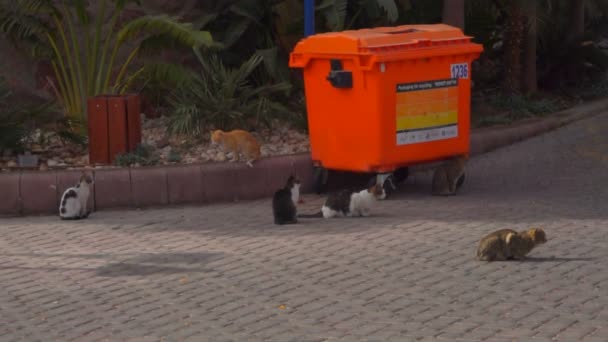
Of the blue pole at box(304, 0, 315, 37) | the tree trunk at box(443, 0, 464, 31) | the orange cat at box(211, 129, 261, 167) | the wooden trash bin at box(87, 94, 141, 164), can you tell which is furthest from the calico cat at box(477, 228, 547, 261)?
the tree trunk at box(443, 0, 464, 31)

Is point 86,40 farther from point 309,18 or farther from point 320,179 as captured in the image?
point 320,179

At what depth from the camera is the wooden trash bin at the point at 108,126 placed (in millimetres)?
11867

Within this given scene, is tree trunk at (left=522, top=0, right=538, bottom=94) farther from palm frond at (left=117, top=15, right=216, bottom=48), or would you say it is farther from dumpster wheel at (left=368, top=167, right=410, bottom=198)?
palm frond at (left=117, top=15, right=216, bottom=48)

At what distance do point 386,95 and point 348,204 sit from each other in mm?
1215

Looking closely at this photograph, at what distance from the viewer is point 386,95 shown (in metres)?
11.0

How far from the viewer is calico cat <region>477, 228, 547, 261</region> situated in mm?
8625

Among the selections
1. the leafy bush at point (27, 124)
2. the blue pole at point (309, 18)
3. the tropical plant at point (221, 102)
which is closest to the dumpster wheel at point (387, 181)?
the blue pole at point (309, 18)

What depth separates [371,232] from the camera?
9.80 metres

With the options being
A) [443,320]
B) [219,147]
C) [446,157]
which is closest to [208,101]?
[219,147]

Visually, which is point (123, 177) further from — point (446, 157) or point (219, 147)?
point (446, 157)

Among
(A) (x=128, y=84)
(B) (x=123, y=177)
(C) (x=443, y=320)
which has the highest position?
(A) (x=128, y=84)

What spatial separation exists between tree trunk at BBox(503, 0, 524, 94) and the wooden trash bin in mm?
6305

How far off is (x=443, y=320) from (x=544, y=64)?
36.0 ft

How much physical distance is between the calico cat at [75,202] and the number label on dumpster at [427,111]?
9.84 ft
